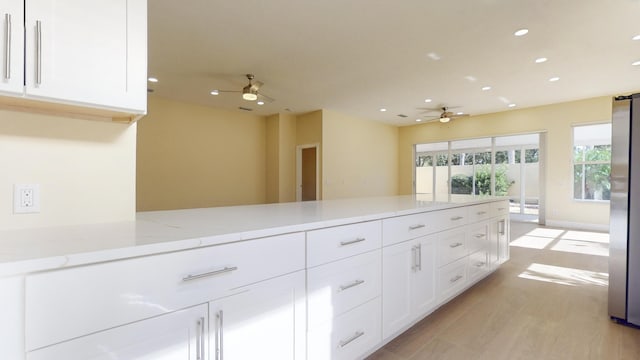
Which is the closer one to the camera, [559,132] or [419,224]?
[419,224]

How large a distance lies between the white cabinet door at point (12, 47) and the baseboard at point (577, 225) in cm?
858

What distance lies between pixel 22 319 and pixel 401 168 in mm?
9655

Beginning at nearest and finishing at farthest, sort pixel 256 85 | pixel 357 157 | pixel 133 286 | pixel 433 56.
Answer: pixel 133 286 → pixel 433 56 → pixel 256 85 → pixel 357 157

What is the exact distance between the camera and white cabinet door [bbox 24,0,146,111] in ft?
3.37

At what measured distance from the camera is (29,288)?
71 cm

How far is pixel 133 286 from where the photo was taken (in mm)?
851

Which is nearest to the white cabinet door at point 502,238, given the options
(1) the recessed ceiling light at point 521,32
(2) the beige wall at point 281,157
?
(1) the recessed ceiling light at point 521,32

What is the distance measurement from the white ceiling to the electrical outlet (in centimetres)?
242

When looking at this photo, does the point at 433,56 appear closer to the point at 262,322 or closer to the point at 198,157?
the point at 262,322

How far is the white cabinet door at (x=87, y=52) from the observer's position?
103cm

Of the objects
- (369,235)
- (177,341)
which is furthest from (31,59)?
(369,235)

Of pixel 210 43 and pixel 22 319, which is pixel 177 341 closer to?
pixel 22 319

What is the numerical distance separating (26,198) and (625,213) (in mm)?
3502

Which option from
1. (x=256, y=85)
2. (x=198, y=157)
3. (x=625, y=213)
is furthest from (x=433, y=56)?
(x=198, y=157)
